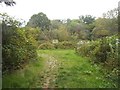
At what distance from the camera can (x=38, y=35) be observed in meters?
24.5

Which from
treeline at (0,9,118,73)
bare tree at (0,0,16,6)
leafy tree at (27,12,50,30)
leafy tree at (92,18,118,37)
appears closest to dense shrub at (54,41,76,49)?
treeline at (0,9,118,73)

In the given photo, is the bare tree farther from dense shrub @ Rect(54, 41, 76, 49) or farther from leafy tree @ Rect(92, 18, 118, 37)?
dense shrub @ Rect(54, 41, 76, 49)

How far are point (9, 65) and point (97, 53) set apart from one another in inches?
264

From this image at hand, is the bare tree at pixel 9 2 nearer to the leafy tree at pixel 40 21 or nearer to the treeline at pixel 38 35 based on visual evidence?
the treeline at pixel 38 35

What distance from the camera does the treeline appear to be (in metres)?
10.2

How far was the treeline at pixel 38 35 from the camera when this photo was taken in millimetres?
10244

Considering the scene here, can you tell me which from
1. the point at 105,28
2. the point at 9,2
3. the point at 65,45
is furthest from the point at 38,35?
the point at 9,2

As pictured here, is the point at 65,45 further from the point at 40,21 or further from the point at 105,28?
the point at 40,21

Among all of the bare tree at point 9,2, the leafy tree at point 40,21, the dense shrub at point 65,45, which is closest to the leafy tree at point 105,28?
the dense shrub at point 65,45

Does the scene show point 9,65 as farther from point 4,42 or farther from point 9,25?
point 9,25

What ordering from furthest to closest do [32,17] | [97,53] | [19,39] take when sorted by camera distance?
[32,17] < [97,53] < [19,39]

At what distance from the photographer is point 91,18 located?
5444 centimetres

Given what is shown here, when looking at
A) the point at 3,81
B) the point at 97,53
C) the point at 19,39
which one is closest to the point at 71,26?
the point at 97,53

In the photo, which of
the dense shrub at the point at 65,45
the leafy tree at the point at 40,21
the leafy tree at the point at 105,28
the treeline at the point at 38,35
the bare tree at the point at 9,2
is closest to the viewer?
the bare tree at the point at 9,2
